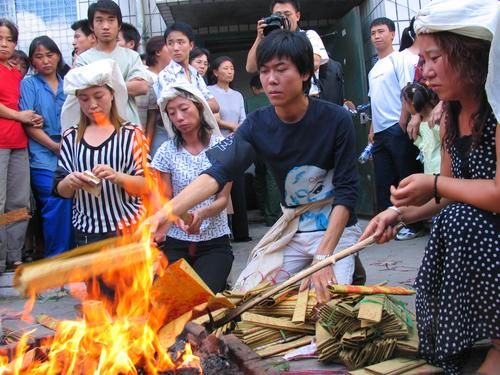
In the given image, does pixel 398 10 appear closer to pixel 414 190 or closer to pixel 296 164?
pixel 296 164

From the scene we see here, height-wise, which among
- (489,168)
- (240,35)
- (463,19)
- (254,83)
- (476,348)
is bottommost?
(476,348)

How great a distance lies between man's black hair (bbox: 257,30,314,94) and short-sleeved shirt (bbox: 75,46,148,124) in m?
1.96

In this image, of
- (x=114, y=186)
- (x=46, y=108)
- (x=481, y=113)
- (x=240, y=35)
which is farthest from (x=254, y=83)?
(x=481, y=113)

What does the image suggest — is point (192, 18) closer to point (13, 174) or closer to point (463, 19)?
point (13, 174)

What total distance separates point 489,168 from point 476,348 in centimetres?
94

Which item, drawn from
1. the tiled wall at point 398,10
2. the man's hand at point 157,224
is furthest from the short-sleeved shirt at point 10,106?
the tiled wall at point 398,10

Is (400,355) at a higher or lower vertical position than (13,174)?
lower

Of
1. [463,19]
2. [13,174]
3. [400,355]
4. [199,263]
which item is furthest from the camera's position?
[13,174]

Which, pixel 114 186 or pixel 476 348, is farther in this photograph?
pixel 114 186

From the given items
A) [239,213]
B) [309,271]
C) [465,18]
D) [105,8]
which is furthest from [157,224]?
[239,213]

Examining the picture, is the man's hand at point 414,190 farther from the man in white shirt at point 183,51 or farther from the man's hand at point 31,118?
the man's hand at point 31,118

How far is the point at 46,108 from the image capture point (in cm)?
573

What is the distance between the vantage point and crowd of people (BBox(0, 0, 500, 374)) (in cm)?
261

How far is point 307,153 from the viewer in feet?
12.2
